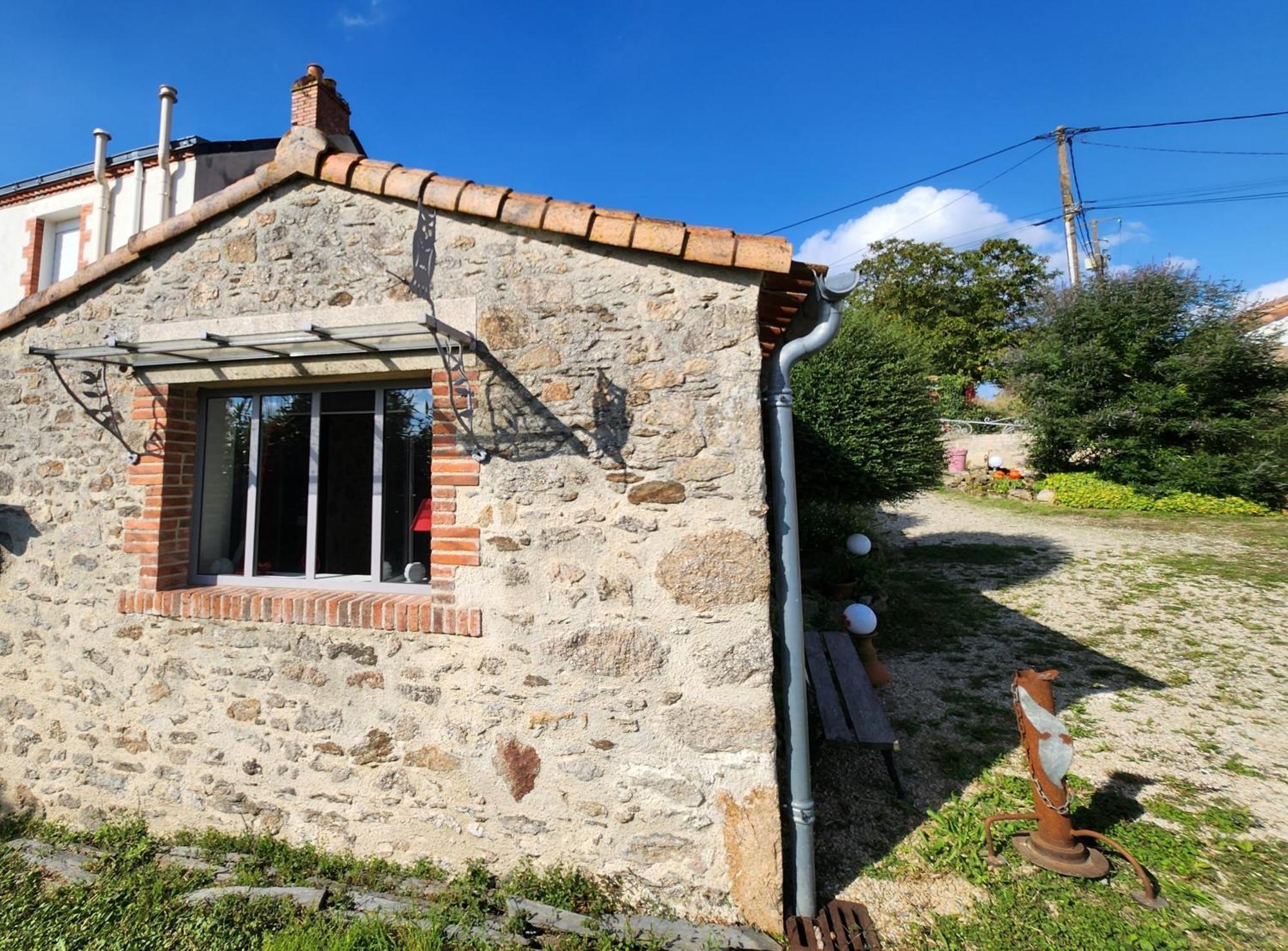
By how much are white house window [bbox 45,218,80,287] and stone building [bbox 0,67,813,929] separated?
8.02 metres

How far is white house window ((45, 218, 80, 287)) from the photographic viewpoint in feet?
31.7

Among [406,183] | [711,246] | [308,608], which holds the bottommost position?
[308,608]

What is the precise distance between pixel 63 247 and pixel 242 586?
1041cm

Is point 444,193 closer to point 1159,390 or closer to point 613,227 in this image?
point 613,227

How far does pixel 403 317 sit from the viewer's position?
3.29m

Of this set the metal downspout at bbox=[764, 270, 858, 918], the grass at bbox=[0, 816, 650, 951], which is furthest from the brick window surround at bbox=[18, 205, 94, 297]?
the metal downspout at bbox=[764, 270, 858, 918]

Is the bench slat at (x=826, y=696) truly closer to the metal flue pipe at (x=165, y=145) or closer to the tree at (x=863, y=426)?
the tree at (x=863, y=426)

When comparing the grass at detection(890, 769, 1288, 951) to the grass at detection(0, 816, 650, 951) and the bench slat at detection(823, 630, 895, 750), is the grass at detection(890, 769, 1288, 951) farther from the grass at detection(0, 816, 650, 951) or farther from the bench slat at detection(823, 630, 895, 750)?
the grass at detection(0, 816, 650, 951)

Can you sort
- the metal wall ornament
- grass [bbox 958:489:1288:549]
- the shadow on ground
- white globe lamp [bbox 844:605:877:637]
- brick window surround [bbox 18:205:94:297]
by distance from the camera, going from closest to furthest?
the metal wall ornament < the shadow on ground < white globe lamp [bbox 844:605:877:637] < brick window surround [bbox 18:205:94:297] < grass [bbox 958:489:1288:549]

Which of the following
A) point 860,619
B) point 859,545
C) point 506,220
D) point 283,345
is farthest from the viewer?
point 859,545

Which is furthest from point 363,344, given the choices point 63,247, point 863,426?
point 63,247

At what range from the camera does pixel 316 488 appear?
12.2 feet

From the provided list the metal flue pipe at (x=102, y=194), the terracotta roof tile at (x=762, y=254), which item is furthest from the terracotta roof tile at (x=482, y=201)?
the metal flue pipe at (x=102, y=194)

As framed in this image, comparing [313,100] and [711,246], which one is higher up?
[313,100]
